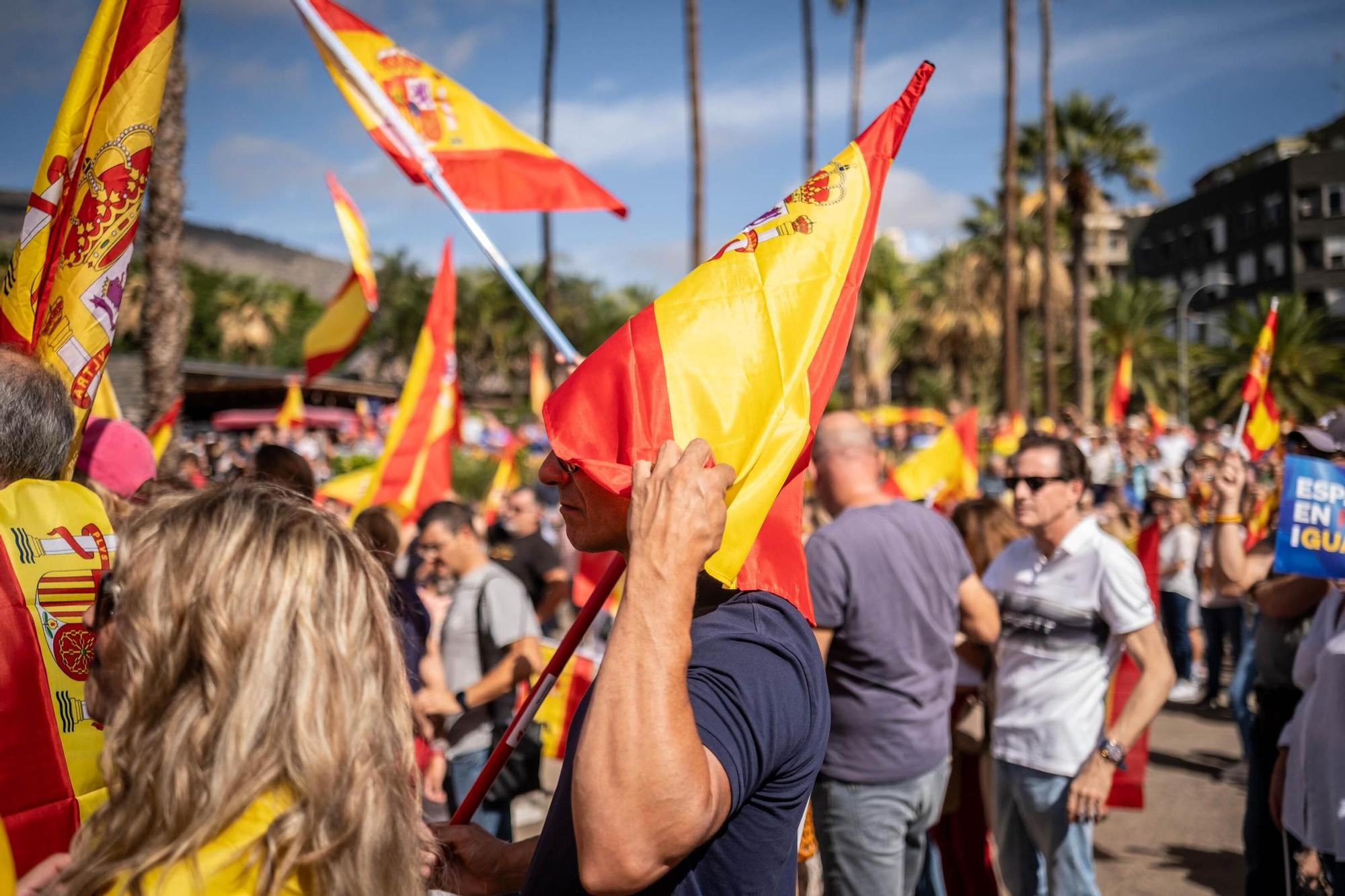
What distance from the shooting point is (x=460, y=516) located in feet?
16.0

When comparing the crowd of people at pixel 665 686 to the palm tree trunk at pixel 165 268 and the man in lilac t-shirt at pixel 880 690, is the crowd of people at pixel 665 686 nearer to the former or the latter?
the man in lilac t-shirt at pixel 880 690

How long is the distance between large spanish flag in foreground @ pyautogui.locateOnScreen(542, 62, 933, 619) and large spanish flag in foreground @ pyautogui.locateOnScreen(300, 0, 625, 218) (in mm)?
2288

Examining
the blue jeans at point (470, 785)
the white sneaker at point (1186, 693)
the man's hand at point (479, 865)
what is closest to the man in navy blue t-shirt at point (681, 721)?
the man's hand at point (479, 865)

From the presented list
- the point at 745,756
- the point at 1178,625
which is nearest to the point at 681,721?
the point at 745,756

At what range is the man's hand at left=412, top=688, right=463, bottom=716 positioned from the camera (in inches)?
170

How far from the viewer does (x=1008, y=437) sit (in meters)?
15.1

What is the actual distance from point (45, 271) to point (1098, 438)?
583 inches

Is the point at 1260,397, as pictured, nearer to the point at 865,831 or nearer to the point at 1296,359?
the point at 865,831

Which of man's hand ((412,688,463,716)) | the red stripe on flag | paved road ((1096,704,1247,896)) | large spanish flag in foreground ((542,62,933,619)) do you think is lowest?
paved road ((1096,704,1247,896))

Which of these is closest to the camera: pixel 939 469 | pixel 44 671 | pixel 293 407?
pixel 44 671

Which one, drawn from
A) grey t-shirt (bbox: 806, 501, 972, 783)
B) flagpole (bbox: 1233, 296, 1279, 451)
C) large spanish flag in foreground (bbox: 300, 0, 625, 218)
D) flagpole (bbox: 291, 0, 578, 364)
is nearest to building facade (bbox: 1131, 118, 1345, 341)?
flagpole (bbox: 1233, 296, 1279, 451)

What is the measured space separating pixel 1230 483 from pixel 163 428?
19.5ft

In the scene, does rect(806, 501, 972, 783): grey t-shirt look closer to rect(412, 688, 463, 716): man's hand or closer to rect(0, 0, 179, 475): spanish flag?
rect(412, 688, 463, 716): man's hand

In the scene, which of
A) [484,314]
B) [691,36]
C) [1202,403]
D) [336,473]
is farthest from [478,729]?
[484,314]
